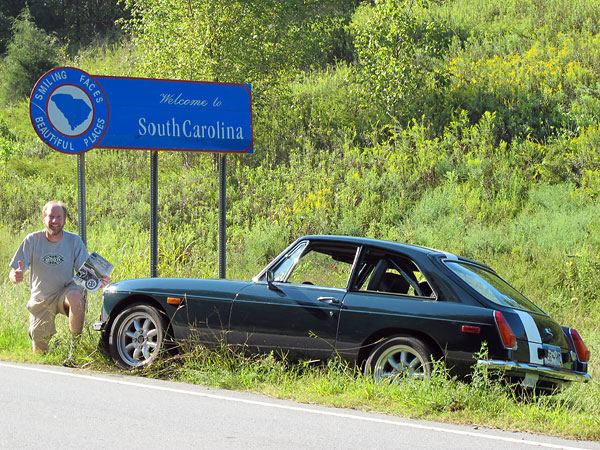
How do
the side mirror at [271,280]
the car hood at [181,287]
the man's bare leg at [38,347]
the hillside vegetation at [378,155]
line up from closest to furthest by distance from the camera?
1. the side mirror at [271,280]
2. the car hood at [181,287]
3. the man's bare leg at [38,347]
4. the hillside vegetation at [378,155]

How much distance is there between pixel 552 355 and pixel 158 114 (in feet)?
22.3

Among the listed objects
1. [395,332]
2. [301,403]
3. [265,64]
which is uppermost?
[265,64]

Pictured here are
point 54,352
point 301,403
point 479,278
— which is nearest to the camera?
point 301,403

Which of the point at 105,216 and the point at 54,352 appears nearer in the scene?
the point at 54,352

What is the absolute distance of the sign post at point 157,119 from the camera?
11172 millimetres

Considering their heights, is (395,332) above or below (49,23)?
below

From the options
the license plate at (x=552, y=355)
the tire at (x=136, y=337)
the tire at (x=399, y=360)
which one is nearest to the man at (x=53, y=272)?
the tire at (x=136, y=337)

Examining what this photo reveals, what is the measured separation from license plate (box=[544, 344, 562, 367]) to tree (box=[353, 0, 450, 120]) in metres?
14.9

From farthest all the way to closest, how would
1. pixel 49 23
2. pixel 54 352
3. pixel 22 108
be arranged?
pixel 49 23 < pixel 22 108 < pixel 54 352

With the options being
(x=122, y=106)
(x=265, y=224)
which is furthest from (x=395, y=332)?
(x=265, y=224)

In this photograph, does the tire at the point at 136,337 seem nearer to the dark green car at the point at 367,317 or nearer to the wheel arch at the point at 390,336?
the dark green car at the point at 367,317

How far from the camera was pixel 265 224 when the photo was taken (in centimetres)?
2008

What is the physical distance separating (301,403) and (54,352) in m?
3.44

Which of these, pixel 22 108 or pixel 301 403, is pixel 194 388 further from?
pixel 22 108
